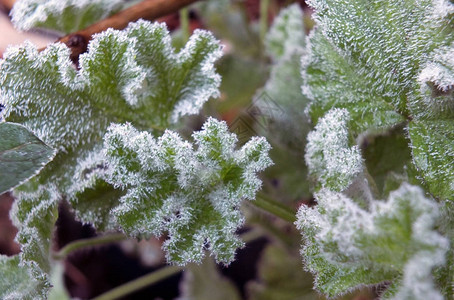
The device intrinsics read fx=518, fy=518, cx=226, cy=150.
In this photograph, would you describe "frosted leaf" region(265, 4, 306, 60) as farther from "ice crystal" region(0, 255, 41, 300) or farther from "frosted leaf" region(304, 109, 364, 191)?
"ice crystal" region(0, 255, 41, 300)

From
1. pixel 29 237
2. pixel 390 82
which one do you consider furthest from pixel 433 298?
pixel 29 237

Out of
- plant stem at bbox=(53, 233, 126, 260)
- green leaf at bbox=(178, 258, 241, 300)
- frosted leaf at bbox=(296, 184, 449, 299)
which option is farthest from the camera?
green leaf at bbox=(178, 258, 241, 300)

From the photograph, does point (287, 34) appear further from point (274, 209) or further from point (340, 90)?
point (274, 209)

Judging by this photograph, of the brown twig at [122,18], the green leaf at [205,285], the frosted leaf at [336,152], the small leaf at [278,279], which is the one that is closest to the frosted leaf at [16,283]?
the brown twig at [122,18]

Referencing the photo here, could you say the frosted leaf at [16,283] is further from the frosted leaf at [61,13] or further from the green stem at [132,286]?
the green stem at [132,286]

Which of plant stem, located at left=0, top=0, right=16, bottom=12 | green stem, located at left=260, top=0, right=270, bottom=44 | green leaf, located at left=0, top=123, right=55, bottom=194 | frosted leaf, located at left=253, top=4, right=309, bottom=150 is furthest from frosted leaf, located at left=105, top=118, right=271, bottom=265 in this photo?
plant stem, located at left=0, top=0, right=16, bottom=12

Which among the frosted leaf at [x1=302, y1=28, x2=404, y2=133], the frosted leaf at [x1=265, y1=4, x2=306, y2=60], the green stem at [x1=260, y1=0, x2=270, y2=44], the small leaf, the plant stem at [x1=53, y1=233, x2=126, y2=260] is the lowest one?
the plant stem at [x1=53, y1=233, x2=126, y2=260]

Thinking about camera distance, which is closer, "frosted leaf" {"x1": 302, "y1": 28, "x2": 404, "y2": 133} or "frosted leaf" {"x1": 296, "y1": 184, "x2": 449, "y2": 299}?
"frosted leaf" {"x1": 296, "y1": 184, "x2": 449, "y2": 299}
